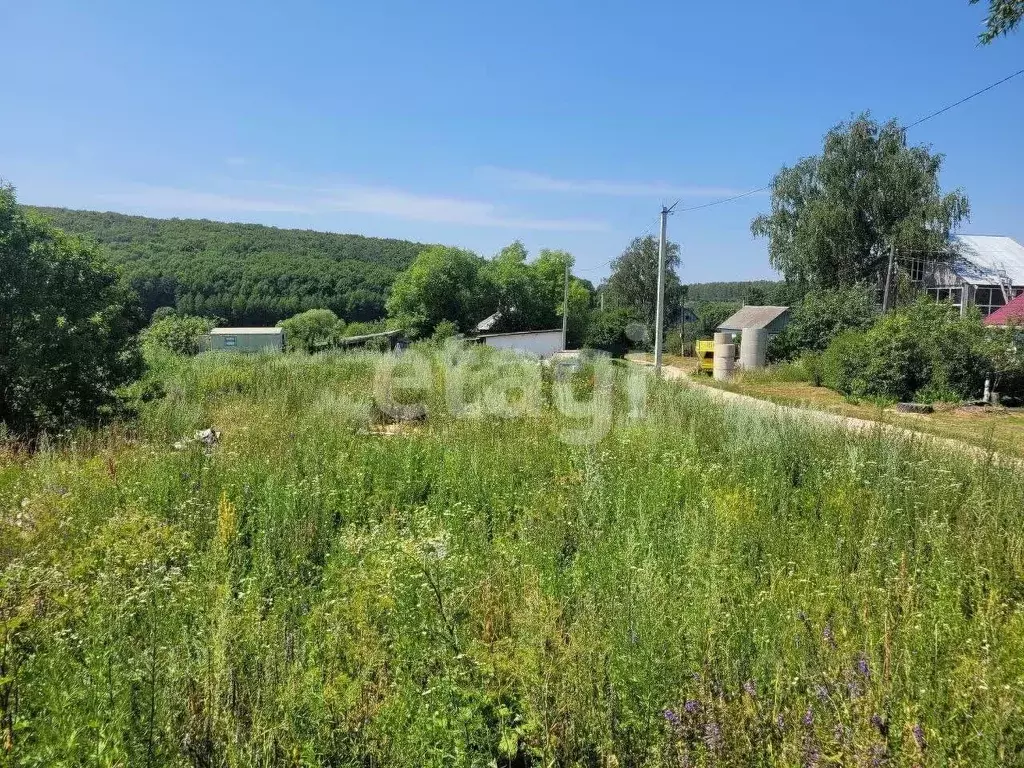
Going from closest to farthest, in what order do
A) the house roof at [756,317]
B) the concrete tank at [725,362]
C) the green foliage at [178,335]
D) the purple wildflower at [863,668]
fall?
the purple wildflower at [863,668], the concrete tank at [725,362], the green foliage at [178,335], the house roof at [756,317]

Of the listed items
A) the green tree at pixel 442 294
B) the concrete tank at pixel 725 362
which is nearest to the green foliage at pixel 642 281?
the green tree at pixel 442 294

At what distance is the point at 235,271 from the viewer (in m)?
78.0

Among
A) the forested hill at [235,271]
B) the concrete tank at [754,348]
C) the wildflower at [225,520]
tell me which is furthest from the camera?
the forested hill at [235,271]

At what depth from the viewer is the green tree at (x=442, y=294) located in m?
55.5

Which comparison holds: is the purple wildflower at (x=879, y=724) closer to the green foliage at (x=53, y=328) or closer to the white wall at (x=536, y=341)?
the green foliage at (x=53, y=328)

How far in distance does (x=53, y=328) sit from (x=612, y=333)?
3777cm

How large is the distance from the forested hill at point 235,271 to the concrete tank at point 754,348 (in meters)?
57.6

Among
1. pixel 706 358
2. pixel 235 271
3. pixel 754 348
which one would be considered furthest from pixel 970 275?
pixel 235 271

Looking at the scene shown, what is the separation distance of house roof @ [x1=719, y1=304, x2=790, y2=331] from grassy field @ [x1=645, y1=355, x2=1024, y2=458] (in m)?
11.9

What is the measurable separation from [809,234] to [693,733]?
35.2 m

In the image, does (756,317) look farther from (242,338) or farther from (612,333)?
(242,338)

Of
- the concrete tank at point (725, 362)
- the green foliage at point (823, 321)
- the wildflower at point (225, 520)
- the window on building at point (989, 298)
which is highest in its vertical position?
the window on building at point (989, 298)

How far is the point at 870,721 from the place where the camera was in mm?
2299

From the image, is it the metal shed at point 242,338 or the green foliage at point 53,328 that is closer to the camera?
the green foliage at point 53,328
